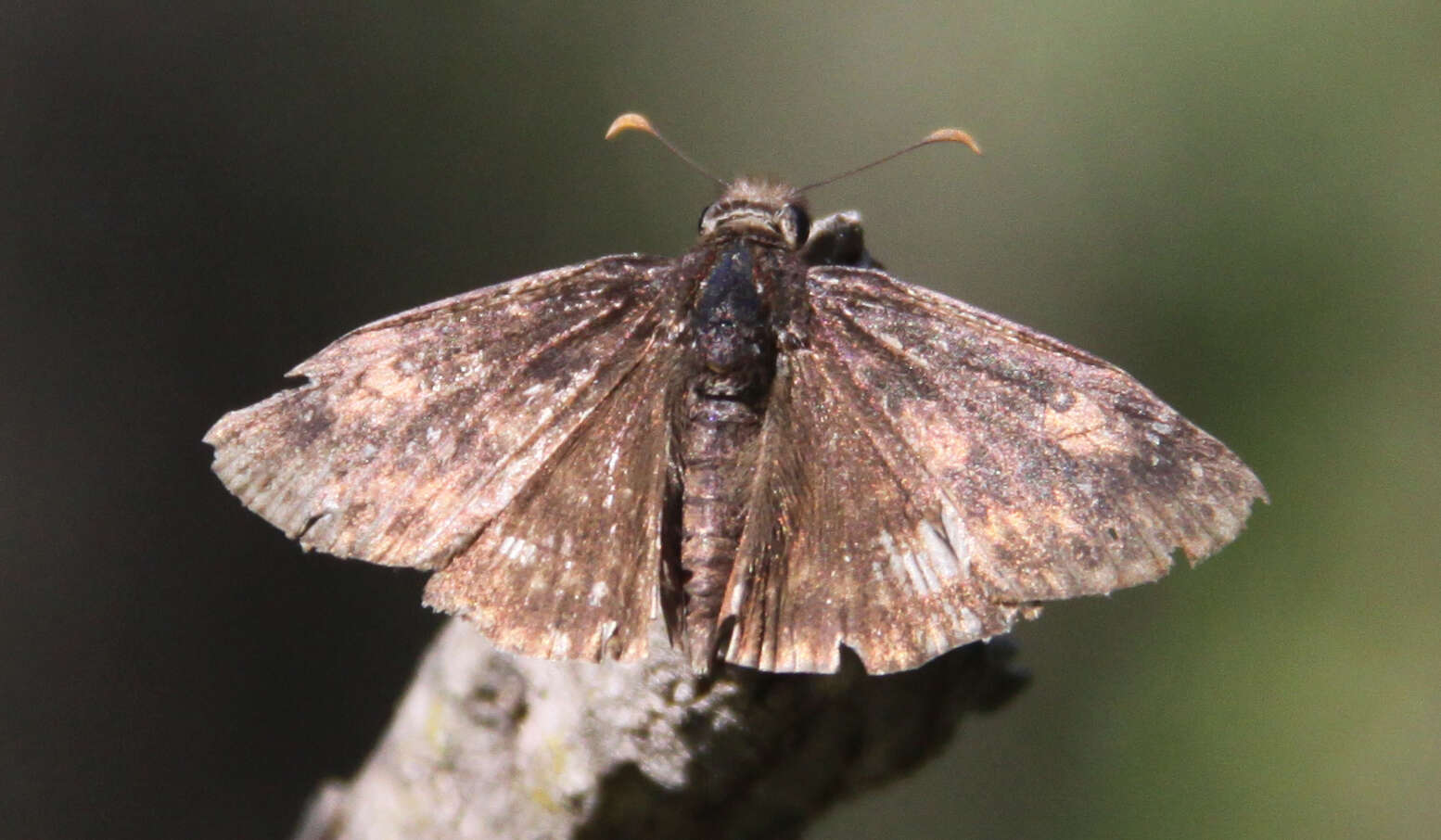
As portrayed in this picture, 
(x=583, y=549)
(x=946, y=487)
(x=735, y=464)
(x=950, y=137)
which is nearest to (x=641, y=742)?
(x=583, y=549)

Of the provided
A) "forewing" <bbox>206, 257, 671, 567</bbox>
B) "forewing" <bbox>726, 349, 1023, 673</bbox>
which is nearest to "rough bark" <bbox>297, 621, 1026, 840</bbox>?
"forewing" <bbox>726, 349, 1023, 673</bbox>

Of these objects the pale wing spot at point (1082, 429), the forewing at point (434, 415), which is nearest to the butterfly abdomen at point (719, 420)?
the forewing at point (434, 415)

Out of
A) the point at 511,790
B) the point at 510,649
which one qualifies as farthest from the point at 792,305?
the point at 511,790

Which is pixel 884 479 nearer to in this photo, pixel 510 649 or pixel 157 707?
pixel 510 649

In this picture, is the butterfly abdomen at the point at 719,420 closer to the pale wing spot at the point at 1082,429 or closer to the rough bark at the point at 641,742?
the rough bark at the point at 641,742

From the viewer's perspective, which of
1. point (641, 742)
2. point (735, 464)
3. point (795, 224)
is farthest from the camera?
point (795, 224)

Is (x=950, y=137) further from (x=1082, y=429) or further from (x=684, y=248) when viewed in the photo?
(x=684, y=248)

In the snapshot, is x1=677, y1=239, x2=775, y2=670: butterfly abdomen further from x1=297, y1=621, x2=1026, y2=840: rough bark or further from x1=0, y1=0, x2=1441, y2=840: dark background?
x1=0, y1=0, x2=1441, y2=840: dark background
